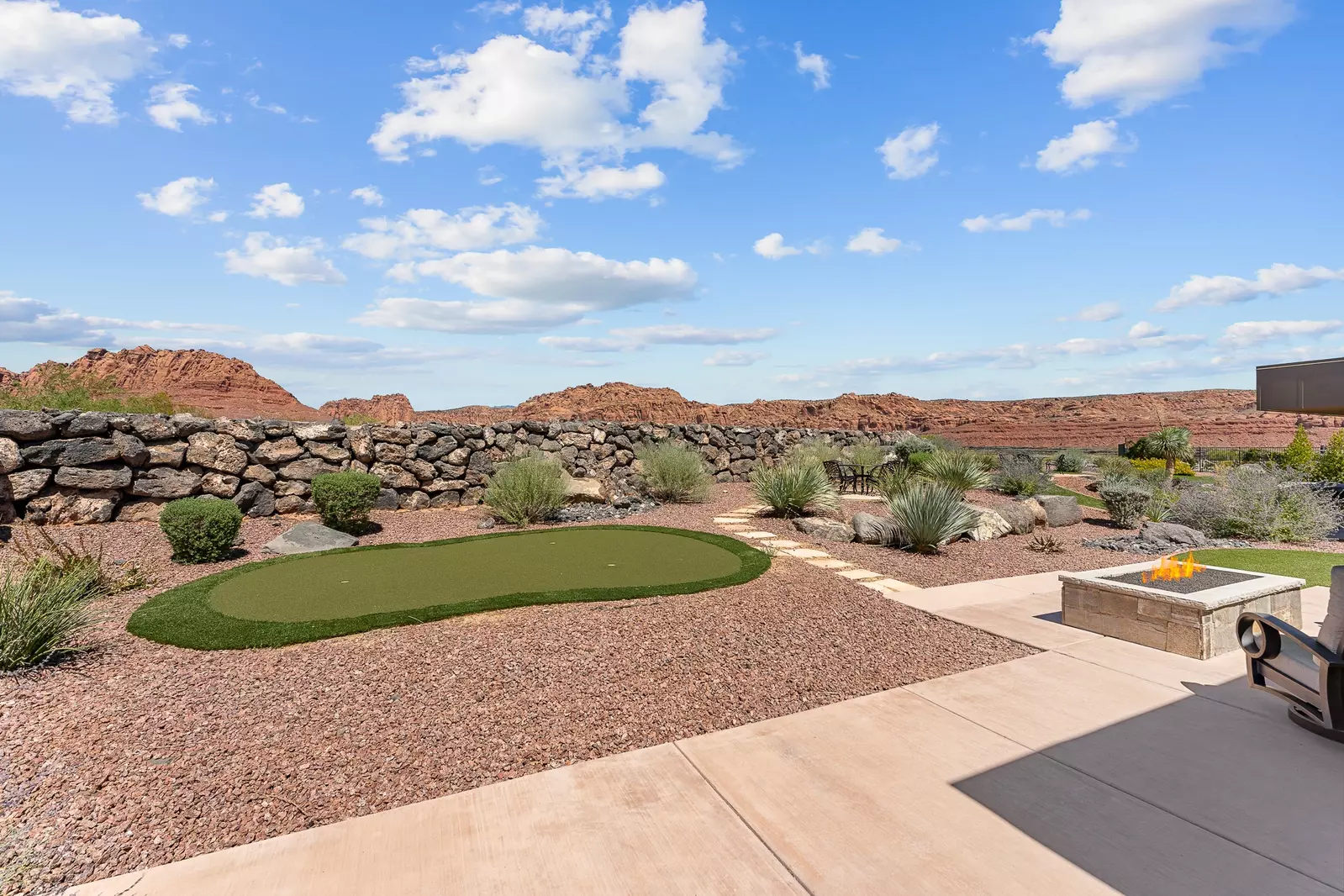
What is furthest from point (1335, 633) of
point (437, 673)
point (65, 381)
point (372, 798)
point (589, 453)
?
point (65, 381)

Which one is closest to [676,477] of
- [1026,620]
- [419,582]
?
[419,582]

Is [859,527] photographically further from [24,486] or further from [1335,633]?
[24,486]

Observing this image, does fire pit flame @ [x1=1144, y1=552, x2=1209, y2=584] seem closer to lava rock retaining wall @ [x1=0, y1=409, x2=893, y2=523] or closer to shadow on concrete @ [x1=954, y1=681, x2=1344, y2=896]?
shadow on concrete @ [x1=954, y1=681, x2=1344, y2=896]

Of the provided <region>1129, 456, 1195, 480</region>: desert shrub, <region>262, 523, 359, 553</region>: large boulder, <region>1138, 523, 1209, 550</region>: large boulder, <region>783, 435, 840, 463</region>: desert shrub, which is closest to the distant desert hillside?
<region>783, 435, 840, 463</region>: desert shrub

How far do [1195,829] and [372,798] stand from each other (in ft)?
10.1

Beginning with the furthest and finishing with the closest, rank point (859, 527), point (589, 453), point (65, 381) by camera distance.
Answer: point (65, 381)
point (589, 453)
point (859, 527)

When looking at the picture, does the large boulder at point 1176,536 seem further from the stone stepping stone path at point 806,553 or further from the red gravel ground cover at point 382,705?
the red gravel ground cover at point 382,705

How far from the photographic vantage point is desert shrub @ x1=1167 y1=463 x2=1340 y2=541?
8.77 meters

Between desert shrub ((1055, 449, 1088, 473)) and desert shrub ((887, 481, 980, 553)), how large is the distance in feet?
46.9

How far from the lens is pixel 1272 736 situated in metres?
2.96

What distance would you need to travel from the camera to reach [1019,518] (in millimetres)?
9281

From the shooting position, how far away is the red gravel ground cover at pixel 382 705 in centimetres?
247

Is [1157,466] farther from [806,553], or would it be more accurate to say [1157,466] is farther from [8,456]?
[8,456]

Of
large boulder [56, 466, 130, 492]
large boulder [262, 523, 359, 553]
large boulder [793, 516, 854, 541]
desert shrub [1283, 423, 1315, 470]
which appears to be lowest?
large boulder [793, 516, 854, 541]
